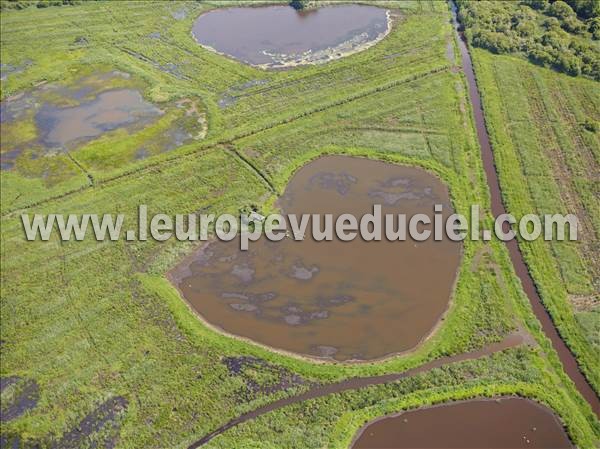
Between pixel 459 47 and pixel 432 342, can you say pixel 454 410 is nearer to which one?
pixel 432 342

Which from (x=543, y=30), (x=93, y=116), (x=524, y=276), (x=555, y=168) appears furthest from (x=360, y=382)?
(x=543, y=30)

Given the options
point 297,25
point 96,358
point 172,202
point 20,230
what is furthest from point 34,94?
point 96,358

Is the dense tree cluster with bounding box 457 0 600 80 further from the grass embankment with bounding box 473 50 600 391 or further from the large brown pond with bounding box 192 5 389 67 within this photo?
the large brown pond with bounding box 192 5 389 67

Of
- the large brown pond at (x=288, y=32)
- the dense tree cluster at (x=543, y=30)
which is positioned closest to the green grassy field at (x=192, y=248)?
the large brown pond at (x=288, y=32)

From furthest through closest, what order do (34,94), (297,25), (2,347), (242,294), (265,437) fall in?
(297,25)
(34,94)
(242,294)
(2,347)
(265,437)

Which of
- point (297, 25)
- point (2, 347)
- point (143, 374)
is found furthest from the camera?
point (297, 25)

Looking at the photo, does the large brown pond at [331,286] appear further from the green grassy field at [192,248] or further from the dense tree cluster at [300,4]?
the dense tree cluster at [300,4]
